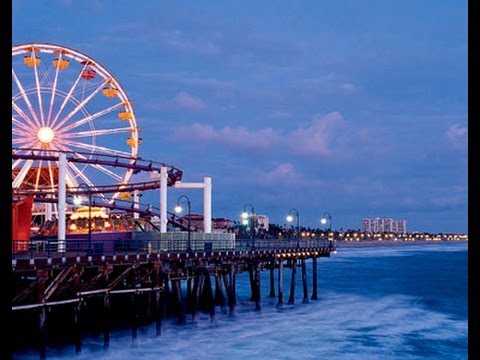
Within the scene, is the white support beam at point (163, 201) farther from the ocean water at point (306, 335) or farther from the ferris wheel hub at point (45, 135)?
the ferris wheel hub at point (45, 135)

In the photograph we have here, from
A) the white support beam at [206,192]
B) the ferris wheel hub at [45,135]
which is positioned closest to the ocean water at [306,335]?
the white support beam at [206,192]

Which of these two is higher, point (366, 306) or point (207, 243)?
point (207, 243)

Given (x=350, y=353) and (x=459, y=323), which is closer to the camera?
(x=350, y=353)

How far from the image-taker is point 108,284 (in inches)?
1203

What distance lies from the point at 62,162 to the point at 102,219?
11.3m

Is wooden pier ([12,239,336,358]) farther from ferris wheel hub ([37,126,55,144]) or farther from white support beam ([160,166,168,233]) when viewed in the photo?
ferris wheel hub ([37,126,55,144])

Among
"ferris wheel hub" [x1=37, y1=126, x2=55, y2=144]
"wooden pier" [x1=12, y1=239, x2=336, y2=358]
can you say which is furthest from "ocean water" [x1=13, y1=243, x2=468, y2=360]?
"ferris wheel hub" [x1=37, y1=126, x2=55, y2=144]

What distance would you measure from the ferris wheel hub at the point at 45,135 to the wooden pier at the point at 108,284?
11430mm
